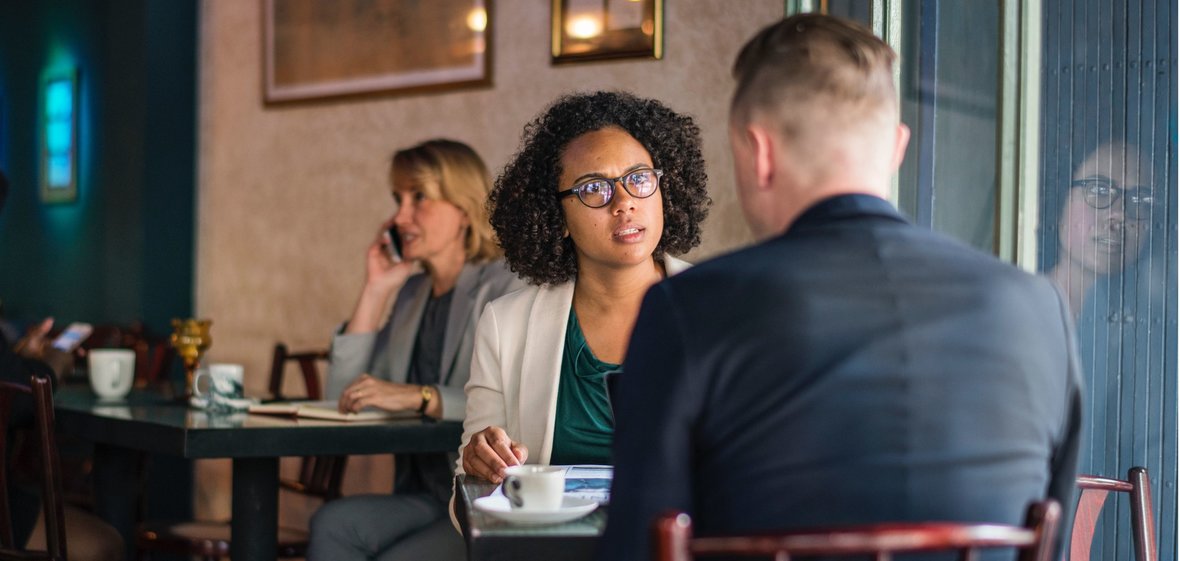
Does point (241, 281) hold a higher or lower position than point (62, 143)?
lower

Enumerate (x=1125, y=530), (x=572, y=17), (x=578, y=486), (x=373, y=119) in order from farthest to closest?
1. (x=373, y=119)
2. (x=572, y=17)
3. (x=1125, y=530)
4. (x=578, y=486)

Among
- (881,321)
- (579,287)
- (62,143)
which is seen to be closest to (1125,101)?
(579,287)

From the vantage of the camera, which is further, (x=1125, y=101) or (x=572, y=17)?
(x=572, y=17)

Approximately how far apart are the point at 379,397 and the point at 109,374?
36.2 inches

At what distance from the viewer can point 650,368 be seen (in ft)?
3.82

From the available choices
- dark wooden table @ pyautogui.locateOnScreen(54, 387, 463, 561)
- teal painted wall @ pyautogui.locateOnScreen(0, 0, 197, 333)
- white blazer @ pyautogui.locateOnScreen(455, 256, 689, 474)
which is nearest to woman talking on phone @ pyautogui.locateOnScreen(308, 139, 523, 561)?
dark wooden table @ pyautogui.locateOnScreen(54, 387, 463, 561)

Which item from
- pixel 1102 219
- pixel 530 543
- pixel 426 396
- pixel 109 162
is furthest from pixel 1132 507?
pixel 109 162

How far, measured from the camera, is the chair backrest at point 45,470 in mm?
2557

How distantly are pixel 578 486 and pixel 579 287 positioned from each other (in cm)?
74

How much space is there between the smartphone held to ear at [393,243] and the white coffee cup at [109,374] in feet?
2.67

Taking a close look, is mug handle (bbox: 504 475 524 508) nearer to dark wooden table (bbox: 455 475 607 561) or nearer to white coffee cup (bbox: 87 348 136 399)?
dark wooden table (bbox: 455 475 607 561)

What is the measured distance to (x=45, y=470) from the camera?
2.60m

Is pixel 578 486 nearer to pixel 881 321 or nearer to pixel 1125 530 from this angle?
pixel 881 321

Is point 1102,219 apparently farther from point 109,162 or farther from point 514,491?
point 109,162
